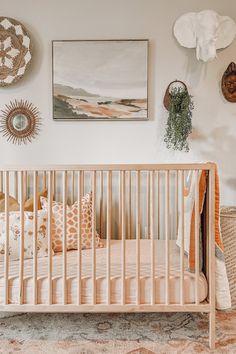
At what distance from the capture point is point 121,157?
3027 millimetres

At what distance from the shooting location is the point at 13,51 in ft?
9.59

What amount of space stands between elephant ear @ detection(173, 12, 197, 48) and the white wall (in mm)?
63

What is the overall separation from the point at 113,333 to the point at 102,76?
1856mm

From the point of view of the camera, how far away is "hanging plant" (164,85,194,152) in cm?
286

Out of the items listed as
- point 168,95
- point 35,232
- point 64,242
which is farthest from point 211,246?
point 168,95

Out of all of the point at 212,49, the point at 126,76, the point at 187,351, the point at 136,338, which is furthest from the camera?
the point at 126,76

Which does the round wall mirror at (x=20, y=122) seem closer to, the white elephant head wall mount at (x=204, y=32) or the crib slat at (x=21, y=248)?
the crib slat at (x=21, y=248)

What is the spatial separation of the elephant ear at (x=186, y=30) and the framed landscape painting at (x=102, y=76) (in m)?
0.26

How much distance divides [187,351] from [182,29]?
2.24m

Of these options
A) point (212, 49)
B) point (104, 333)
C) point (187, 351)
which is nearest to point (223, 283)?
point (187, 351)

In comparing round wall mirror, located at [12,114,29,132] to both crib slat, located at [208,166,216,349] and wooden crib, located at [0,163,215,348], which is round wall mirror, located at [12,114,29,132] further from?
crib slat, located at [208,166,216,349]

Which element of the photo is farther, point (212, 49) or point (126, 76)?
point (126, 76)

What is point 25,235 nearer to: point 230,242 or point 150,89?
point 230,242

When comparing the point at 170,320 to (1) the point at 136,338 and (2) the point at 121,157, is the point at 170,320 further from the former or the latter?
(2) the point at 121,157
